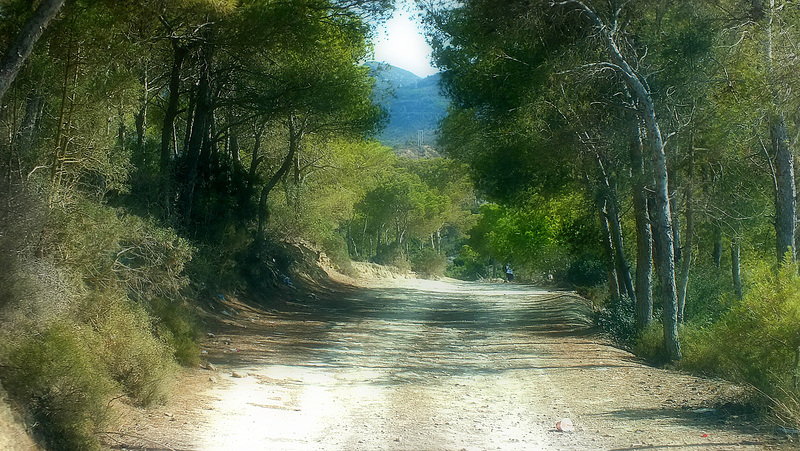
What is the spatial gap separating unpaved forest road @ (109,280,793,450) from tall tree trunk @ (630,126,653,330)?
4.67 ft

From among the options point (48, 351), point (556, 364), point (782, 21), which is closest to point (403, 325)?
point (556, 364)

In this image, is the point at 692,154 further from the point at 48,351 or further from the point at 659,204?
the point at 48,351

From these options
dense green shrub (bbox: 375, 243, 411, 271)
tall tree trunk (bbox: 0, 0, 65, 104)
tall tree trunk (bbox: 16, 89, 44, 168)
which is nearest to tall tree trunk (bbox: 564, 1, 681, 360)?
tall tree trunk (bbox: 0, 0, 65, 104)

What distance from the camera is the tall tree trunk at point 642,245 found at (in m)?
16.8

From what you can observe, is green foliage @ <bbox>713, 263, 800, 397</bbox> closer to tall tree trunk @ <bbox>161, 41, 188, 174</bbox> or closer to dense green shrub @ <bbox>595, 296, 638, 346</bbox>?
dense green shrub @ <bbox>595, 296, 638, 346</bbox>

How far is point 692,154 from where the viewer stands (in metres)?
17.8

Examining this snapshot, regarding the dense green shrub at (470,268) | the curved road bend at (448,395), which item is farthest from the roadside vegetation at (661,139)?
the dense green shrub at (470,268)

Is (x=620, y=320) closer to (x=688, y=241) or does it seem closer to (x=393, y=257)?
(x=688, y=241)

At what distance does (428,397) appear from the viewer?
1059 cm

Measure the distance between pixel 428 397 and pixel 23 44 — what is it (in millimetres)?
7240

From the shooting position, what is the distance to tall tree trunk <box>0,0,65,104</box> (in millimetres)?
9336

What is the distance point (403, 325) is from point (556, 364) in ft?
24.1

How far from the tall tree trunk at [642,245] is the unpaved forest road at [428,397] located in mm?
1423

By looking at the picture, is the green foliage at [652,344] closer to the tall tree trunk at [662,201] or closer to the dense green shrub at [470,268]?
the tall tree trunk at [662,201]
